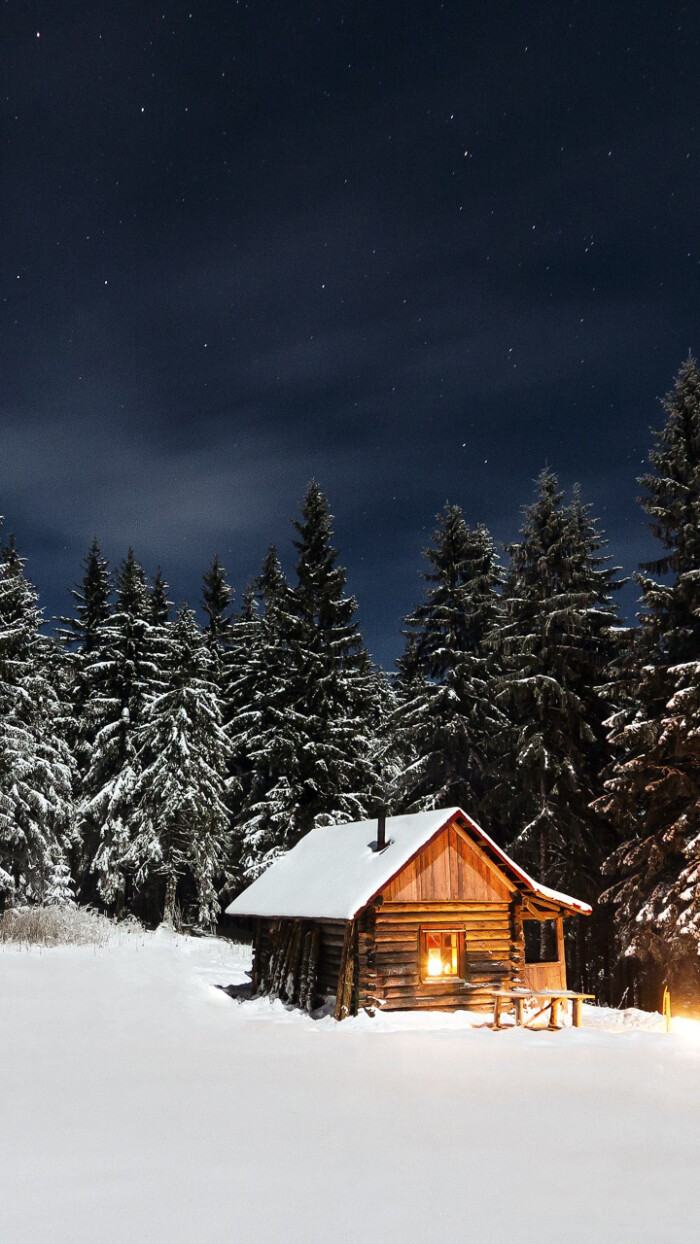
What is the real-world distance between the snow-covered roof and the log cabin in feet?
0.14

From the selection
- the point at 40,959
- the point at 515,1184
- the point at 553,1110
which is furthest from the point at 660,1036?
the point at 40,959

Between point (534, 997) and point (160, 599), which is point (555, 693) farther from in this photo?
point (160, 599)

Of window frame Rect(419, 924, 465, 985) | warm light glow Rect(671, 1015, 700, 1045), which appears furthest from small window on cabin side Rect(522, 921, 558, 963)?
window frame Rect(419, 924, 465, 985)

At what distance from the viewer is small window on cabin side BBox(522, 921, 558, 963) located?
32.0 metres

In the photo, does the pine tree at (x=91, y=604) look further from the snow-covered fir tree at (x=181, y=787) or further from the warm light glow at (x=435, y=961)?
the warm light glow at (x=435, y=961)

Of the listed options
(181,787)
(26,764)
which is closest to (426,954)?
(181,787)

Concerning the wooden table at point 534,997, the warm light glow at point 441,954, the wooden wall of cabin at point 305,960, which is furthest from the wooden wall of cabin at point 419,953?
the warm light glow at point 441,954

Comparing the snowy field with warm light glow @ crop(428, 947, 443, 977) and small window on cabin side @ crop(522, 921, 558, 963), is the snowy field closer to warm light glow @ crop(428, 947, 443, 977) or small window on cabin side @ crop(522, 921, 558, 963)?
warm light glow @ crop(428, 947, 443, 977)

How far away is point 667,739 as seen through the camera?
22.7 meters

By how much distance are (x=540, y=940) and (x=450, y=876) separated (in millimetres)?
14825

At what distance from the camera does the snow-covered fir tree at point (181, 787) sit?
36.5m

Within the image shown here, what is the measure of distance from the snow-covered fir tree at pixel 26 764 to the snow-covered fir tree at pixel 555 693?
17789 mm

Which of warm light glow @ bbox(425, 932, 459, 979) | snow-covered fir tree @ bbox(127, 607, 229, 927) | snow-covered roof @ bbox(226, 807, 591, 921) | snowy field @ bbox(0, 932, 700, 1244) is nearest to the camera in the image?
snowy field @ bbox(0, 932, 700, 1244)

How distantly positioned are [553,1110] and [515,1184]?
3.63 metres
